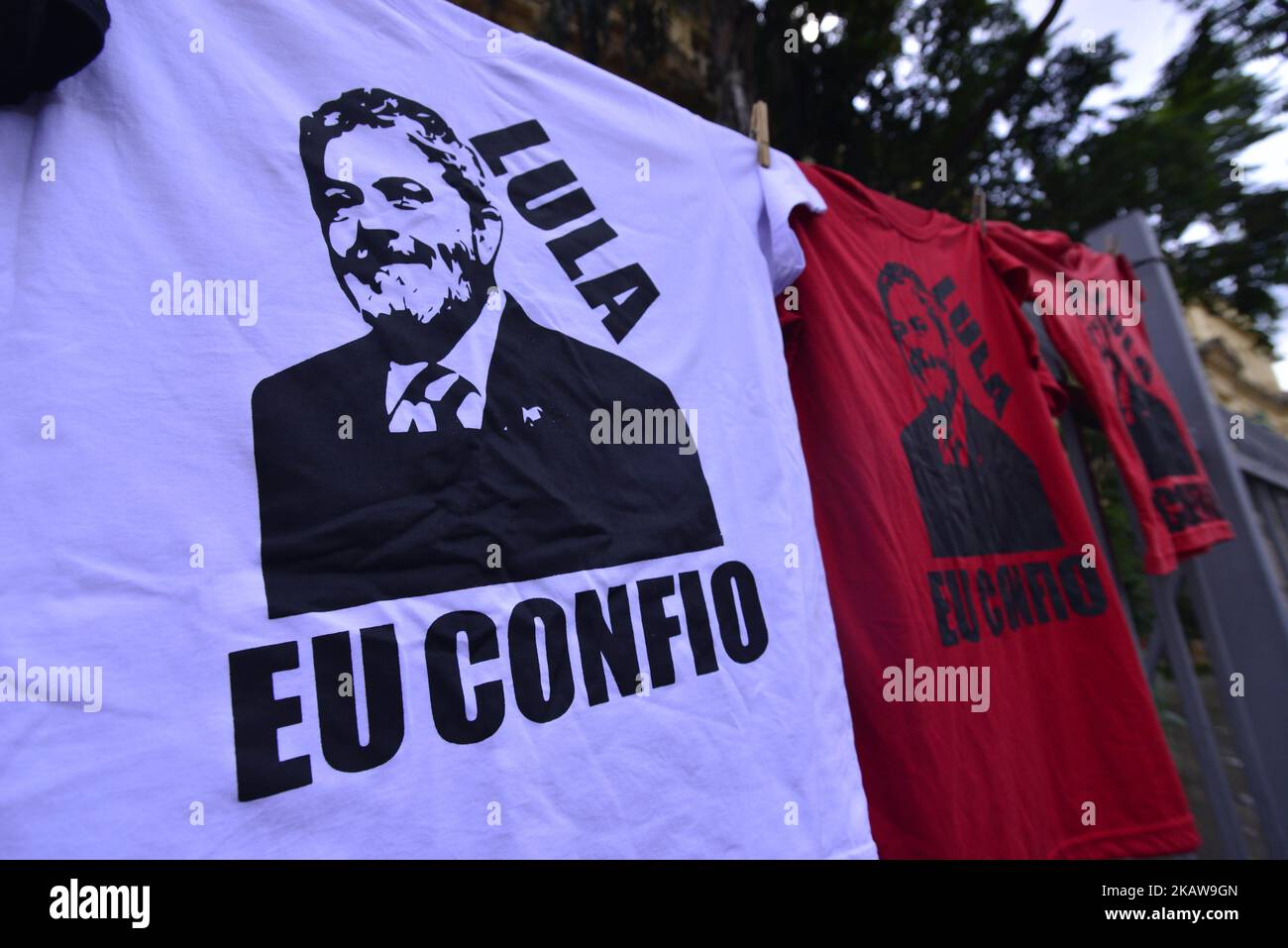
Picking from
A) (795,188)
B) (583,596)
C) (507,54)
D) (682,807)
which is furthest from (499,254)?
(682,807)

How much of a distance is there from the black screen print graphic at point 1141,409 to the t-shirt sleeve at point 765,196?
1305mm

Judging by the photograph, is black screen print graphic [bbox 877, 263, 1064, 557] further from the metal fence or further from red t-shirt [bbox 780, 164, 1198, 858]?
the metal fence

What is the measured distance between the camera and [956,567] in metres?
1.62

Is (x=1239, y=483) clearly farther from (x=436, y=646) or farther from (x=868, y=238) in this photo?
(x=436, y=646)

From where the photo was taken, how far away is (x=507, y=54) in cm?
130

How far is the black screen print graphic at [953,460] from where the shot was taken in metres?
1.65

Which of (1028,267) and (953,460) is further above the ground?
(1028,267)

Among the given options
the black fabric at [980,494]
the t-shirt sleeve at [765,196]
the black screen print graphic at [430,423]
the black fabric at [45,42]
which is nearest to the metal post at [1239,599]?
the black fabric at [980,494]

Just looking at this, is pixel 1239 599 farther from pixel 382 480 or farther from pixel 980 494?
pixel 382 480

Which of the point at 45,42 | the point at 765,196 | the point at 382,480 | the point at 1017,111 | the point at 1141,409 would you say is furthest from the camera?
the point at 1017,111

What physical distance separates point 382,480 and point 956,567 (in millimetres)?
1214

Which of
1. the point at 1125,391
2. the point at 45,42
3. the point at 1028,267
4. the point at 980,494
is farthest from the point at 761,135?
the point at 1125,391

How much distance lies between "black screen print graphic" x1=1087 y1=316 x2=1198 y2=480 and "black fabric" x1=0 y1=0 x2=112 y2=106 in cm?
250

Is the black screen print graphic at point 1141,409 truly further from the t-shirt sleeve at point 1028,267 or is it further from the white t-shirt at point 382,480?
the white t-shirt at point 382,480
